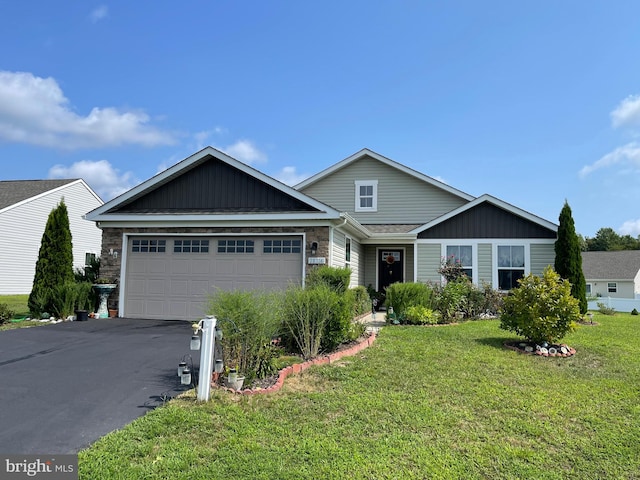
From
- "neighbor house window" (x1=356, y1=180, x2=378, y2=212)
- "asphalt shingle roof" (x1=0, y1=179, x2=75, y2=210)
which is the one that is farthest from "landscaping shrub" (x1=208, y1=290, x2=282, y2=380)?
"asphalt shingle roof" (x1=0, y1=179, x2=75, y2=210)

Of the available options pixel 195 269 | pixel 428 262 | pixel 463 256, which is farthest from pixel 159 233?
pixel 463 256

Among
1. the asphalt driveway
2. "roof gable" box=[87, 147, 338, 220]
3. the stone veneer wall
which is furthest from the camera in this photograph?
"roof gable" box=[87, 147, 338, 220]

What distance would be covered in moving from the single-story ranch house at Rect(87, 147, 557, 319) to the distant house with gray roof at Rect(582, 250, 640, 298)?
23505 mm

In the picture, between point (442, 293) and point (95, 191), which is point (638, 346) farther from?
point (95, 191)

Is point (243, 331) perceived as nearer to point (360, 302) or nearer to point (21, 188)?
point (360, 302)

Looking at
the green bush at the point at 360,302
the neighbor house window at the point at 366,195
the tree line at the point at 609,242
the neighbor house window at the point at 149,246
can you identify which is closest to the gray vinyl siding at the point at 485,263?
the green bush at the point at 360,302

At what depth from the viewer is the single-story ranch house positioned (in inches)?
448

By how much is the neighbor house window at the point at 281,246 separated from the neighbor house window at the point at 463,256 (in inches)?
237

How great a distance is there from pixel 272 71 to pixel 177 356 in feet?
29.8

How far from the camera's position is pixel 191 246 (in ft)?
39.1

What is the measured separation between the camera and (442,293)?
11.5 m

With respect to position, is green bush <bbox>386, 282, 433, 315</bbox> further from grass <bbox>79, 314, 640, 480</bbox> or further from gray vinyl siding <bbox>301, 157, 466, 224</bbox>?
gray vinyl siding <bbox>301, 157, 466, 224</bbox>

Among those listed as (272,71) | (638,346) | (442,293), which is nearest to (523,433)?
(638,346)

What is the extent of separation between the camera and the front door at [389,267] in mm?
16625
